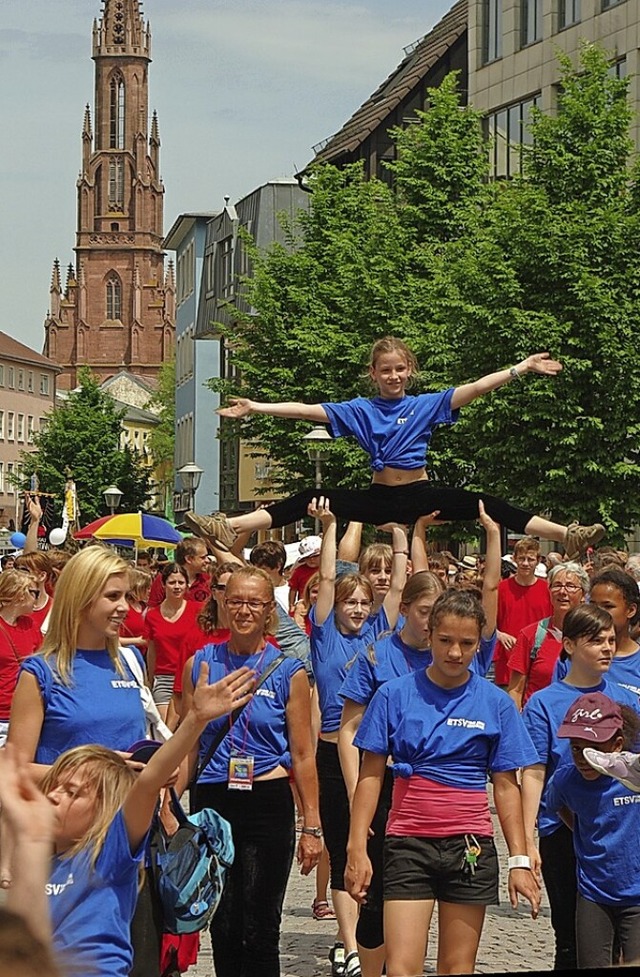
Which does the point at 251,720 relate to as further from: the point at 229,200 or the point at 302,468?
the point at 229,200

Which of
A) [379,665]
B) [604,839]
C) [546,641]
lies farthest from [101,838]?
[546,641]

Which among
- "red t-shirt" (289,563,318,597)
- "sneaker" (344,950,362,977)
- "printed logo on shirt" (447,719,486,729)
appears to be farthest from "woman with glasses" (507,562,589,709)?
"printed logo on shirt" (447,719,486,729)

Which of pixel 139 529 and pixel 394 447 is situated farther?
pixel 139 529

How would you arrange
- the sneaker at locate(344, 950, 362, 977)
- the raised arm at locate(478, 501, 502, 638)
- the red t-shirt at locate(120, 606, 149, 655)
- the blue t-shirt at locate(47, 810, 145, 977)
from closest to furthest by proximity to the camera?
the blue t-shirt at locate(47, 810, 145, 977), the raised arm at locate(478, 501, 502, 638), the sneaker at locate(344, 950, 362, 977), the red t-shirt at locate(120, 606, 149, 655)

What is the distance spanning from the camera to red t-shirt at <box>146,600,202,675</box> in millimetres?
13055

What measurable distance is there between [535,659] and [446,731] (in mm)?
3982

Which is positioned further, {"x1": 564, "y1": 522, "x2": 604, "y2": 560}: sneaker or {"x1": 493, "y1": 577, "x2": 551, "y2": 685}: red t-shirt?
{"x1": 493, "y1": 577, "x2": 551, "y2": 685}: red t-shirt

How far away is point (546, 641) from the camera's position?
1098cm

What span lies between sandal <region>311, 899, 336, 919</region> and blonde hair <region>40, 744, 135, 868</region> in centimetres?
582

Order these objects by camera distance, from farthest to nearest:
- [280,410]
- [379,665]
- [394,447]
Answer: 1. [394,447]
2. [280,410]
3. [379,665]

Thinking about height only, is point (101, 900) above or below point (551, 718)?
below

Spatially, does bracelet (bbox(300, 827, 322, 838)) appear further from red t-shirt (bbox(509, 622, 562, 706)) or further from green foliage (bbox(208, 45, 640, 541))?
green foliage (bbox(208, 45, 640, 541))

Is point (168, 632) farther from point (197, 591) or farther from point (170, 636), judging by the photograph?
point (197, 591)

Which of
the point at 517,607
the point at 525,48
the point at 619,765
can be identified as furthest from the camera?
the point at 525,48
